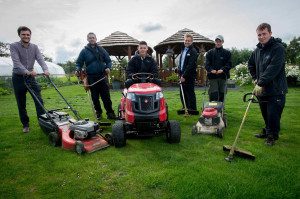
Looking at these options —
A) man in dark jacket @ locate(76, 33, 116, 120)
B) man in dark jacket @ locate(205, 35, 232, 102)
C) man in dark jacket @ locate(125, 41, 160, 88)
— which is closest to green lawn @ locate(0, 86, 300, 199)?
man in dark jacket @ locate(125, 41, 160, 88)

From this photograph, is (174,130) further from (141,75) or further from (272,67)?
(272,67)

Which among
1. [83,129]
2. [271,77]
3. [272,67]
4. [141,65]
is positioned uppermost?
[141,65]

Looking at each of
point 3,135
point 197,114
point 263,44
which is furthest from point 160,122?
point 3,135

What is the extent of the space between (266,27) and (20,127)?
599 cm

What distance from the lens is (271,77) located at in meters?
4.98

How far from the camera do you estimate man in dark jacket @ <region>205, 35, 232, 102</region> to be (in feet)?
23.9

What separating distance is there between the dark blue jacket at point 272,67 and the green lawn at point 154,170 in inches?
40.9

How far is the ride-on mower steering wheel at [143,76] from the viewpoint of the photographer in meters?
6.20

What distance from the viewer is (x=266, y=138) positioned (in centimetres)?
558

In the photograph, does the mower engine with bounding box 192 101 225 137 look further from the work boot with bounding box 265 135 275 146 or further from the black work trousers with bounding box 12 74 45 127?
the black work trousers with bounding box 12 74 45 127

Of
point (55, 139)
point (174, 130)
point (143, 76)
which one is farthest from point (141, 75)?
point (55, 139)

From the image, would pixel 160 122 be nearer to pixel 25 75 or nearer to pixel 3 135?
pixel 25 75

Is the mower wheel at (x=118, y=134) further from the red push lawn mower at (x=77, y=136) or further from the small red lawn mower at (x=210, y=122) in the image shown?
the small red lawn mower at (x=210, y=122)

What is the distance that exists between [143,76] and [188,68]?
187 centimetres
